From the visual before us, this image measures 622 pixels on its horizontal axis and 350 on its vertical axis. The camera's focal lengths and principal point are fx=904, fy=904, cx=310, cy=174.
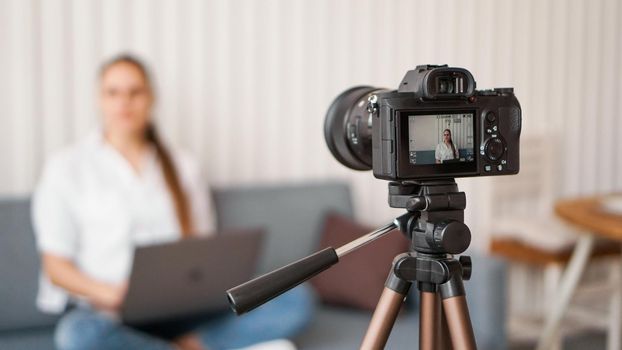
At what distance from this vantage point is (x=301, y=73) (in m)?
3.22

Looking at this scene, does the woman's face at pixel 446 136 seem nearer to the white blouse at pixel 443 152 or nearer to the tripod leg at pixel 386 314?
the white blouse at pixel 443 152

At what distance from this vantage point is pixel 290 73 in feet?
10.5

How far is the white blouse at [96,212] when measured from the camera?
2.52 metres

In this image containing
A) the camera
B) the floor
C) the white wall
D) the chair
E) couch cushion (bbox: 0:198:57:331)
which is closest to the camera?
the camera

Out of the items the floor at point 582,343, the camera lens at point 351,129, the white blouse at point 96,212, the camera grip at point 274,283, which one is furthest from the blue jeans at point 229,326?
the floor at point 582,343

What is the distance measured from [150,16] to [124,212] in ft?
2.37

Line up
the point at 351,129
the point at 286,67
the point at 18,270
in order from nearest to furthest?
the point at 351,129, the point at 18,270, the point at 286,67

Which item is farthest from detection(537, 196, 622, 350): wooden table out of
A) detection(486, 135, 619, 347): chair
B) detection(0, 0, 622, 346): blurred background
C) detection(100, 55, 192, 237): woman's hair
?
detection(100, 55, 192, 237): woman's hair

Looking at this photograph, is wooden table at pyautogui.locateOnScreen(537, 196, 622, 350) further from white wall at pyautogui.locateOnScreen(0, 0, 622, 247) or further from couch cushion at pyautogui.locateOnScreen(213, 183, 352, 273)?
couch cushion at pyautogui.locateOnScreen(213, 183, 352, 273)

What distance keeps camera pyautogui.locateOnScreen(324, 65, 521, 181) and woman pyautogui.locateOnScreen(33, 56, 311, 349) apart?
1.28 metres

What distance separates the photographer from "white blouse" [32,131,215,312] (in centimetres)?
252

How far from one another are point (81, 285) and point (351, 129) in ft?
4.36

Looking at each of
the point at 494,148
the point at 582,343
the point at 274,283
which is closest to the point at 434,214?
the point at 494,148

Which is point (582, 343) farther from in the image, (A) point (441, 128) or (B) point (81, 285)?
(A) point (441, 128)
